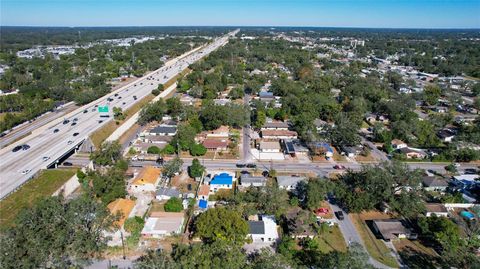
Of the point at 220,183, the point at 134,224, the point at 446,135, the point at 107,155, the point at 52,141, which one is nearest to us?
the point at 134,224

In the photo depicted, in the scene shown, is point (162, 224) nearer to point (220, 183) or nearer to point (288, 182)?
point (220, 183)

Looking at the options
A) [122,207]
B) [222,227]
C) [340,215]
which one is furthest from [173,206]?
[340,215]

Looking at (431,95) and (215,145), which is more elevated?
(431,95)

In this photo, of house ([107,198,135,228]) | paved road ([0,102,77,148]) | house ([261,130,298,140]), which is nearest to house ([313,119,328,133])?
house ([261,130,298,140])

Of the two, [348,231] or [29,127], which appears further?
[29,127]

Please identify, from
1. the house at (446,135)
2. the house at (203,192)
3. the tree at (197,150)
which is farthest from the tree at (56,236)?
the house at (446,135)

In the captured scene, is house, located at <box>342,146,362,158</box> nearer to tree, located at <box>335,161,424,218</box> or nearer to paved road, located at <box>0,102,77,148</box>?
tree, located at <box>335,161,424,218</box>

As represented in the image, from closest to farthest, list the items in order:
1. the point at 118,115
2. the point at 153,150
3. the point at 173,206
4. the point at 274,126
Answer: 1. the point at 173,206
2. the point at 153,150
3. the point at 274,126
4. the point at 118,115

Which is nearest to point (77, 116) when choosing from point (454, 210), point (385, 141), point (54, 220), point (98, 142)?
point (98, 142)
